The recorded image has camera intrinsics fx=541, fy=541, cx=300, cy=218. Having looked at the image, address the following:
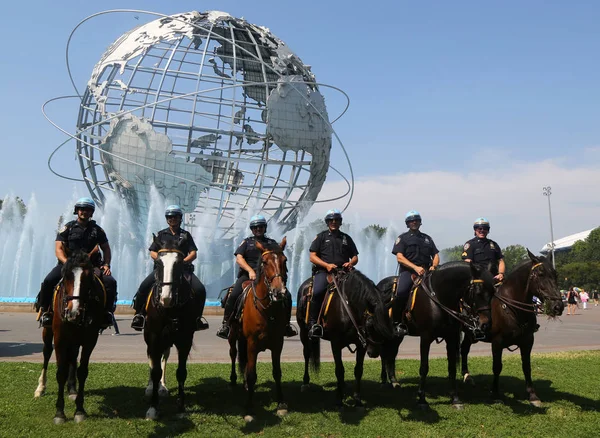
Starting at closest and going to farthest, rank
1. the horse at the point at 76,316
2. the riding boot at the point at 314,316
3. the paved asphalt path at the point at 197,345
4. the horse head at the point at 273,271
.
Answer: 1. the horse at the point at 76,316
2. the horse head at the point at 273,271
3. the riding boot at the point at 314,316
4. the paved asphalt path at the point at 197,345

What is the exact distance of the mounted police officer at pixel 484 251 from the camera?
32.9 ft

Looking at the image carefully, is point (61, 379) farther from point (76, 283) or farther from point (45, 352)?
point (45, 352)

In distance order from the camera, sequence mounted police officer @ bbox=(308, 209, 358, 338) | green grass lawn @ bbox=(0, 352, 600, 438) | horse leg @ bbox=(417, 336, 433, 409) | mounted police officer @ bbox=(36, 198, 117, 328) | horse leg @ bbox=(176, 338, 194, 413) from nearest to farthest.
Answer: green grass lawn @ bbox=(0, 352, 600, 438), horse leg @ bbox=(176, 338, 194, 413), mounted police officer @ bbox=(36, 198, 117, 328), horse leg @ bbox=(417, 336, 433, 409), mounted police officer @ bbox=(308, 209, 358, 338)

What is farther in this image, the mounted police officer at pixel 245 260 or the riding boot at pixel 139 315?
the mounted police officer at pixel 245 260

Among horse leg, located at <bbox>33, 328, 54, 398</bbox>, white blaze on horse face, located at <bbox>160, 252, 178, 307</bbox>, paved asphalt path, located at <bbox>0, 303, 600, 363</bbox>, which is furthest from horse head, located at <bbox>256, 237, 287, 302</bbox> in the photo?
paved asphalt path, located at <bbox>0, 303, 600, 363</bbox>

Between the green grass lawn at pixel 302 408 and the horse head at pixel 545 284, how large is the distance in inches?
61.4

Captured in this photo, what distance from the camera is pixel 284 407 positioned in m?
7.84

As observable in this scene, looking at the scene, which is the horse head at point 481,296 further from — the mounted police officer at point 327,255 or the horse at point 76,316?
the horse at point 76,316

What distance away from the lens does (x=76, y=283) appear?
697 cm

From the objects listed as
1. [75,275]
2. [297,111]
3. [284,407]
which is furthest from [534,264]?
[297,111]

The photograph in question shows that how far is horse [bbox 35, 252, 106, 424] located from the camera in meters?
6.95

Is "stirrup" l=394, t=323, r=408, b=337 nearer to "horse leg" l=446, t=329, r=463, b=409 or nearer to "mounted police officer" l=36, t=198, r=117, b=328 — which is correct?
"horse leg" l=446, t=329, r=463, b=409

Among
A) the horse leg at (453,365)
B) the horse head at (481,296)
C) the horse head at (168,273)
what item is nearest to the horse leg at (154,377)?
the horse head at (168,273)

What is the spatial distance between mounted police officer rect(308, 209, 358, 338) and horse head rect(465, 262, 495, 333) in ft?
6.37
